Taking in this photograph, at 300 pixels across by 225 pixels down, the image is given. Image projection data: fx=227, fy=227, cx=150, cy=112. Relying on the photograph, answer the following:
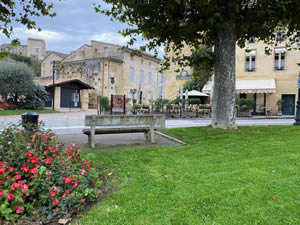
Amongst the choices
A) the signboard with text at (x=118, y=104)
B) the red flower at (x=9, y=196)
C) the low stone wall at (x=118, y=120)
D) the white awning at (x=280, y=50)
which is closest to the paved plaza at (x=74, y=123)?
the signboard with text at (x=118, y=104)

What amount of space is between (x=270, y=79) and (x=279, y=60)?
2164 mm

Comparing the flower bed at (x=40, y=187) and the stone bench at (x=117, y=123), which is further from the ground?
the stone bench at (x=117, y=123)

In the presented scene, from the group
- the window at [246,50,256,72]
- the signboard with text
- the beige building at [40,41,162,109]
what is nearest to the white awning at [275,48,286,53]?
the window at [246,50,256,72]

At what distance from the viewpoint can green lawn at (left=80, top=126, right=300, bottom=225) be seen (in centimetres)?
254

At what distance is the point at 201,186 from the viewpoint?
3318 mm

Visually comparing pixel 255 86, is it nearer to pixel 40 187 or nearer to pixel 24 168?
pixel 40 187

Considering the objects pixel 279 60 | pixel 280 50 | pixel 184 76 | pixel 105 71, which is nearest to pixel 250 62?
pixel 279 60

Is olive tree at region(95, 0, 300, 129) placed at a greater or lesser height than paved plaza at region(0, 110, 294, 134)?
greater

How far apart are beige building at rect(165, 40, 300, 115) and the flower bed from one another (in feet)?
75.6

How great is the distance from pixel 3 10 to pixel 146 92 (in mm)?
36025

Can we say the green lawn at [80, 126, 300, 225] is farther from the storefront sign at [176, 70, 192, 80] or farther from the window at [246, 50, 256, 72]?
the storefront sign at [176, 70, 192, 80]

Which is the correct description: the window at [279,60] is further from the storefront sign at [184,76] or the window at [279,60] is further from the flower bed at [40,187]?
the flower bed at [40,187]

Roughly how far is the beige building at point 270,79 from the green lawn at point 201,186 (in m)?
19.8

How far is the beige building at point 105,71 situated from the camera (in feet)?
114
